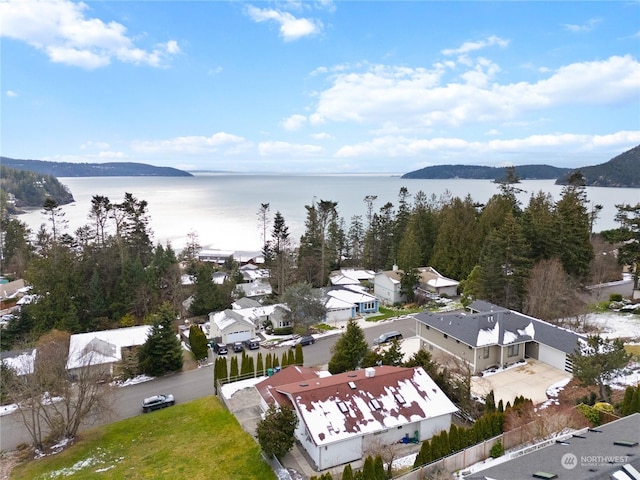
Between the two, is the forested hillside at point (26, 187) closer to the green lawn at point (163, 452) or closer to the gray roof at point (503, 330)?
the green lawn at point (163, 452)

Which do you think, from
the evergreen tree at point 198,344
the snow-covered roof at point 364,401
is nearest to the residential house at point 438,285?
the evergreen tree at point 198,344

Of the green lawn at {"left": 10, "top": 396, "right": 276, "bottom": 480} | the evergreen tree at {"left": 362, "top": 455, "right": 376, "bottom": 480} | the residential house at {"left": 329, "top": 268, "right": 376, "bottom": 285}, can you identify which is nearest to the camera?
the evergreen tree at {"left": 362, "top": 455, "right": 376, "bottom": 480}

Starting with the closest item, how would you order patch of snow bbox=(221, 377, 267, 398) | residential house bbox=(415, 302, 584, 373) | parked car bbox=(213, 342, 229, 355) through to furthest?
patch of snow bbox=(221, 377, 267, 398)
residential house bbox=(415, 302, 584, 373)
parked car bbox=(213, 342, 229, 355)

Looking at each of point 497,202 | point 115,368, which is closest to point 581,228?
point 497,202

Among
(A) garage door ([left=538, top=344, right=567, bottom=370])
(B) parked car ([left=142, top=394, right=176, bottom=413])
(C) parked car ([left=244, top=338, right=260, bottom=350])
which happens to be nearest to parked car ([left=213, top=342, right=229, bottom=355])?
(C) parked car ([left=244, top=338, right=260, bottom=350])

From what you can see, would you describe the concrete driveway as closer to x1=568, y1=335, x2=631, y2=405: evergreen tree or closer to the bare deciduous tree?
x1=568, y1=335, x2=631, y2=405: evergreen tree
